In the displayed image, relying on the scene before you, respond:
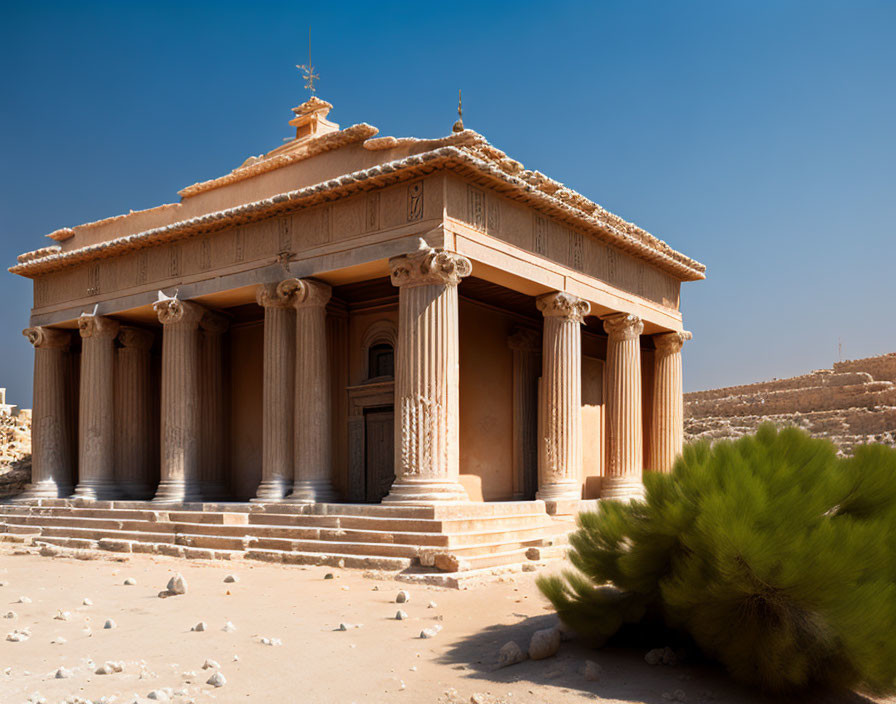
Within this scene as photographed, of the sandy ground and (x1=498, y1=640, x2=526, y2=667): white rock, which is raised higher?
(x1=498, y1=640, x2=526, y2=667): white rock

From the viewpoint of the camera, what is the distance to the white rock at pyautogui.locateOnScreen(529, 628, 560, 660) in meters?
5.76

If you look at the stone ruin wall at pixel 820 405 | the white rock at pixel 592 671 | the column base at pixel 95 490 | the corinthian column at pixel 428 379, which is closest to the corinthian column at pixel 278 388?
the corinthian column at pixel 428 379

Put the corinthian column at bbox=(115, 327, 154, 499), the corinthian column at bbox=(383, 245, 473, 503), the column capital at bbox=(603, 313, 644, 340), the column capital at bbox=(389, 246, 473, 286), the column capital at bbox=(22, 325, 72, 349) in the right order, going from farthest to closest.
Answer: the column capital at bbox=(22, 325, 72, 349) → the corinthian column at bbox=(115, 327, 154, 499) → the column capital at bbox=(603, 313, 644, 340) → the column capital at bbox=(389, 246, 473, 286) → the corinthian column at bbox=(383, 245, 473, 503)

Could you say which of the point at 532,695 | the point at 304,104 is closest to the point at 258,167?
the point at 304,104

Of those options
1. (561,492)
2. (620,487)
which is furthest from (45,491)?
(620,487)

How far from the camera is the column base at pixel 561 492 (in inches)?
568

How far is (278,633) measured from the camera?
22.9ft

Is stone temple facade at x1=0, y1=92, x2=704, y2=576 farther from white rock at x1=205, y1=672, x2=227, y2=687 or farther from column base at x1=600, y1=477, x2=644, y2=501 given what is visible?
white rock at x1=205, y1=672, x2=227, y2=687

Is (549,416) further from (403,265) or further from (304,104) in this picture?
(304,104)

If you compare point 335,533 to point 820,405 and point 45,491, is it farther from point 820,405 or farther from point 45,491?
point 820,405

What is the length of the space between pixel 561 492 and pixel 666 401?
544 cm

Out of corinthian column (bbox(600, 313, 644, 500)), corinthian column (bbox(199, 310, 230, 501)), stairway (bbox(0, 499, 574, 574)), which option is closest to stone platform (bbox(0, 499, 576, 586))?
stairway (bbox(0, 499, 574, 574))

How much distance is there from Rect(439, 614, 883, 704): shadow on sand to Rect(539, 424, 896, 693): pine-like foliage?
14 cm

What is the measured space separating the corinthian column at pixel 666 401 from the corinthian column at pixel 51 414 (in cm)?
1340
